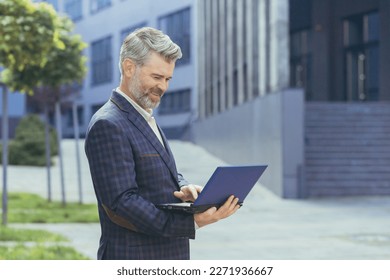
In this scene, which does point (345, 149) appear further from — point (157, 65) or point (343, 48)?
point (157, 65)

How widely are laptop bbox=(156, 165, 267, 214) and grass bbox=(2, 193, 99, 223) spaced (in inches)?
501

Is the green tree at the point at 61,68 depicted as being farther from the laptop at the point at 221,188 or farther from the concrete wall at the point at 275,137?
the laptop at the point at 221,188

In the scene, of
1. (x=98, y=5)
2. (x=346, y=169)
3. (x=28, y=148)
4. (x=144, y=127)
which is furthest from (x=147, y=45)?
(x=98, y=5)

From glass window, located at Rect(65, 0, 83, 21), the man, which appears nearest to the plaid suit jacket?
the man

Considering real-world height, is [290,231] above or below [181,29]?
below

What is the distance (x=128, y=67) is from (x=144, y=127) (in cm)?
24

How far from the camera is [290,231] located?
14.7 metres

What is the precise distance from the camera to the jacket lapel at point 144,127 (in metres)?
3.20

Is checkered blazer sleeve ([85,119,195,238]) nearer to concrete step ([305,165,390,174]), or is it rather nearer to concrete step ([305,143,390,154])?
concrete step ([305,165,390,174])

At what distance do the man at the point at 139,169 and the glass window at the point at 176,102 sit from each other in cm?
4694

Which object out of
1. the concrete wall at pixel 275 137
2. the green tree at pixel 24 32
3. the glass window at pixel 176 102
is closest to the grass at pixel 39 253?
the green tree at pixel 24 32
